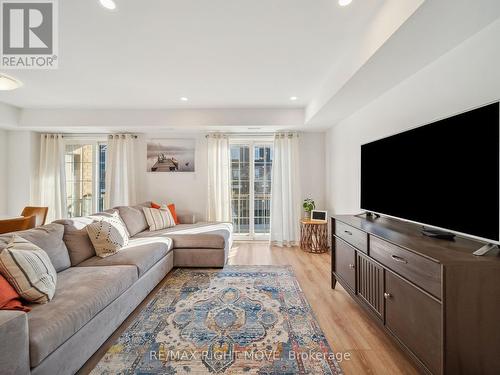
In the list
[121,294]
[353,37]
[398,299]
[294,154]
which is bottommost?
[121,294]

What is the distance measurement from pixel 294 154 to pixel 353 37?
261 centimetres

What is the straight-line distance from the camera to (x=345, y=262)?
8.05 ft

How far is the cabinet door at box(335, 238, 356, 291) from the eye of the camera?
226 cm

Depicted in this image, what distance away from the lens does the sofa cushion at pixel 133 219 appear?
3508 millimetres

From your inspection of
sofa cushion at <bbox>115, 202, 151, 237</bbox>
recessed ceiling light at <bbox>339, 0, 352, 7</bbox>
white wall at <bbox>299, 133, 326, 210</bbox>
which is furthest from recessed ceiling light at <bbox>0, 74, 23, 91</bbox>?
white wall at <bbox>299, 133, 326, 210</bbox>

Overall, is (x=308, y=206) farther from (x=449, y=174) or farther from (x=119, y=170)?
(x=119, y=170)

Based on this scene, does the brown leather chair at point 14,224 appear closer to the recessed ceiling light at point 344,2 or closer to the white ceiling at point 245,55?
the white ceiling at point 245,55

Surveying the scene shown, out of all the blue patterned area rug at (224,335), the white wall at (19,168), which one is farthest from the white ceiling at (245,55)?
the blue patterned area rug at (224,335)

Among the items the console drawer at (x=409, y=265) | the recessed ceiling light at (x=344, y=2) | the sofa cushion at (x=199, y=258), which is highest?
the recessed ceiling light at (x=344, y=2)

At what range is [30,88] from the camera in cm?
322

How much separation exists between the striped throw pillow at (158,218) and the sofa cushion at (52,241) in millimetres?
1560

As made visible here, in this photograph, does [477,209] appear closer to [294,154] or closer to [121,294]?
[121,294]

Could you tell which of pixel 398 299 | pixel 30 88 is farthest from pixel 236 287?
pixel 30 88

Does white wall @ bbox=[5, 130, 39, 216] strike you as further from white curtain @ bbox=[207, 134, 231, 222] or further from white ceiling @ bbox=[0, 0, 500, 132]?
white curtain @ bbox=[207, 134, 231, 222]
